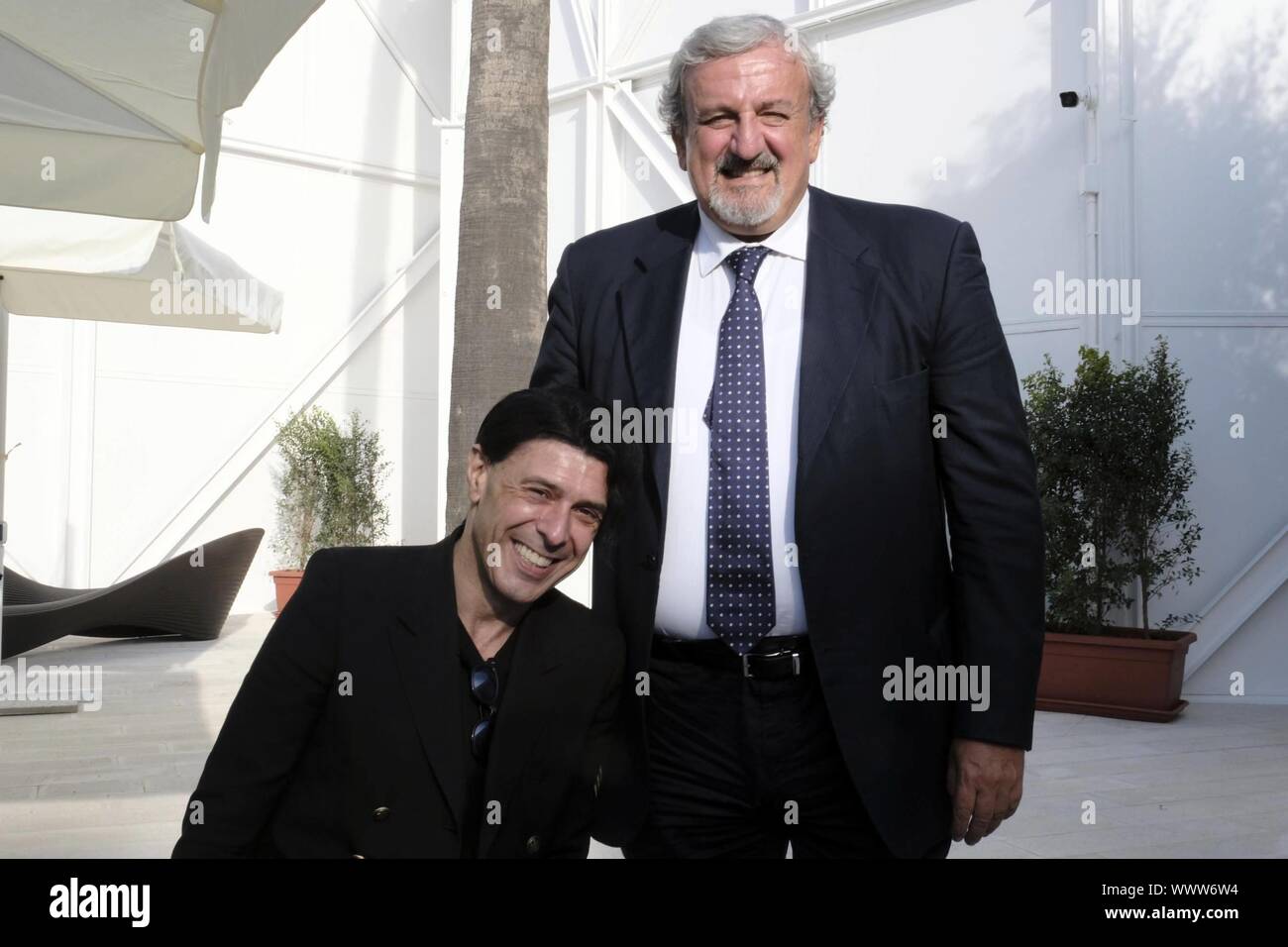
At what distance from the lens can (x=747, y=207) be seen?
6.54 feet

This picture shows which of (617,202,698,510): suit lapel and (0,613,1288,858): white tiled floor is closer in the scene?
(617,202,698,510): suit lapel

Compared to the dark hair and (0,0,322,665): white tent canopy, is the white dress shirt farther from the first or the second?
(0,0,322,665): white tent canopy

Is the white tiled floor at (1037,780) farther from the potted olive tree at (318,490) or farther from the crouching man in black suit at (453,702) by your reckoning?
the potted olive tree at (318,490)

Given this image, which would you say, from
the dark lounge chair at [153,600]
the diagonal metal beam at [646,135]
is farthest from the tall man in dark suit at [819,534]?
the diagonal metal beam at [646,135]

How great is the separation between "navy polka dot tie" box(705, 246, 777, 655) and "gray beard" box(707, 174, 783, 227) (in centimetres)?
16

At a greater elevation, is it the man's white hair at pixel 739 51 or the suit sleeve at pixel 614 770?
the man's white hair at pixel 739 51

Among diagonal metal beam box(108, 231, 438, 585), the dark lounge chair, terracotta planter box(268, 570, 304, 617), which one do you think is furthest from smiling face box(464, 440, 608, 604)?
diagonal metal beam box(108, 231, 438, 585)

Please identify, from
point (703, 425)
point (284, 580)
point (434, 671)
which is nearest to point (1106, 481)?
point (703, 425)

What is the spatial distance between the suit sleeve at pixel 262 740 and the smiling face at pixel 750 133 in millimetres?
907

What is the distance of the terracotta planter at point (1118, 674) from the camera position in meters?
7.02

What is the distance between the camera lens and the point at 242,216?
39.4 feet

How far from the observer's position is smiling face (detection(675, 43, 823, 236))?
6.45 feet

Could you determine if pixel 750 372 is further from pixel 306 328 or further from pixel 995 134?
pixel 306 328

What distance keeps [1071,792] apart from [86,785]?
417 centimetres
